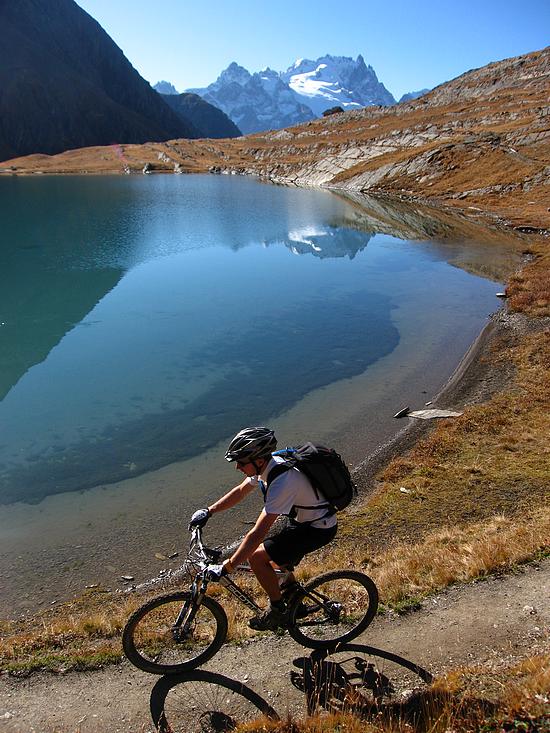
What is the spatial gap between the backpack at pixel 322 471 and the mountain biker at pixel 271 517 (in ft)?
0.26

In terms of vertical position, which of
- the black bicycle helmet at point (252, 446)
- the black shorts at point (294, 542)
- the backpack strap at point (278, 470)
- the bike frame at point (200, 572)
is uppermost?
the black bicycle helmet at point (252, 446)

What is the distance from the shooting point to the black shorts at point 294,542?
687 centimetres

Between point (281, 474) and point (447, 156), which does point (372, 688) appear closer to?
point (281, 474)

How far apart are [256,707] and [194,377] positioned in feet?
62.1

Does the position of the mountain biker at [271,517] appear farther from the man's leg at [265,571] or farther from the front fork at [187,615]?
the front fork at [187,615]

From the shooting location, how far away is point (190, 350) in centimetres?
2834

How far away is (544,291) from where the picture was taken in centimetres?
3534

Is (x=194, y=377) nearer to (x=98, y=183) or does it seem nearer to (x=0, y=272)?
(x=0, y=272)

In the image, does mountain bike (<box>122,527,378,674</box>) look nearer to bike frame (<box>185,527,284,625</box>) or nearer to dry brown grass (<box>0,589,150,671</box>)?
bike frame (<box>185,527,284,625</box>)

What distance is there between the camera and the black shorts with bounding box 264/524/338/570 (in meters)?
6.87

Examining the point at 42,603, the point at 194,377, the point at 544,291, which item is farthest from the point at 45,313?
the point at 544,291

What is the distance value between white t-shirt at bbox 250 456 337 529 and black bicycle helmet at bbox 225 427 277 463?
0.20 meters

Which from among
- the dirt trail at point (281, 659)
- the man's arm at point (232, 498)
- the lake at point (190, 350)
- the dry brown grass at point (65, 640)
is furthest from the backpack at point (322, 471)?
the lake at point (190, 350)

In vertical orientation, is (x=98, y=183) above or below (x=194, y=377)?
above
